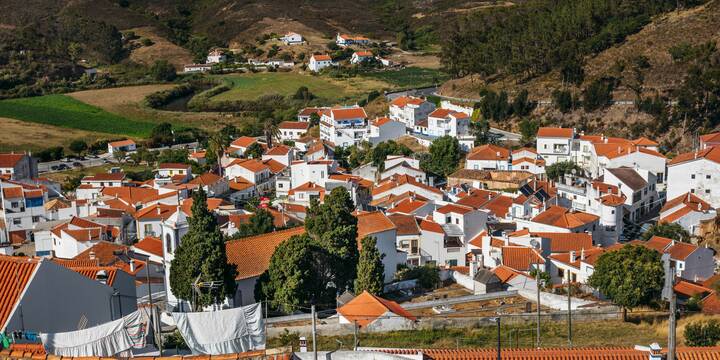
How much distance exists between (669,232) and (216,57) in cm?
8587

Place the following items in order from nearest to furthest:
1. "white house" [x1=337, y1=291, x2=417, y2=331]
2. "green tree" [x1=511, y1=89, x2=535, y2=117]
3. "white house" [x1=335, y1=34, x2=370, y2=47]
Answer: "white house" [x1=337, y1=291, x2=417, y2=331], "green tree" [x1=511, y1=89, x2=535, y2=117], "white house" [x1=335, y1=34, x2=370, y2=47]

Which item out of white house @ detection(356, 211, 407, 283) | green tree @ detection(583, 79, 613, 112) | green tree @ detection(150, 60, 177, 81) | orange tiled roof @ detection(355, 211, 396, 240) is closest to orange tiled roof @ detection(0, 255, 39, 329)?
white house @ detection(356, 211, 407, 283)

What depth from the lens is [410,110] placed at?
64.1 meters

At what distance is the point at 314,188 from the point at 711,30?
35.7 metres

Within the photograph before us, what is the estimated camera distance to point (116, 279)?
834 inches

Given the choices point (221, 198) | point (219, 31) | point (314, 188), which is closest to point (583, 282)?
point (314, 188)

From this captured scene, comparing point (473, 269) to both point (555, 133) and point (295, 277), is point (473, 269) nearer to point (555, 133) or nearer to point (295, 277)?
point (295, 277)

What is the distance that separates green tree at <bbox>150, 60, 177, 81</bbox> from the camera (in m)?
108

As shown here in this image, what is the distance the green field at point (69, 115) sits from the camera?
81500 mm

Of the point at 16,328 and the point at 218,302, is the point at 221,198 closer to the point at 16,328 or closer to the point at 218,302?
the point at 218,302

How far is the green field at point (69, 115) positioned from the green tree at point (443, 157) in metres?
33.8

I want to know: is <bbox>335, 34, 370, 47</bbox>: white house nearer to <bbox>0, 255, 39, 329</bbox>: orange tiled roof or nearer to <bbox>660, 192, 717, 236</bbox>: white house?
<bbox>660, 192, 717, 236</bbox>: white house

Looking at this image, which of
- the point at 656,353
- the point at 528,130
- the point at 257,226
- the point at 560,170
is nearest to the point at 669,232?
the point at 560,170

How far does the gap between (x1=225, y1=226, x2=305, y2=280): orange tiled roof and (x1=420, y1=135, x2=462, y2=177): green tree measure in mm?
24053
